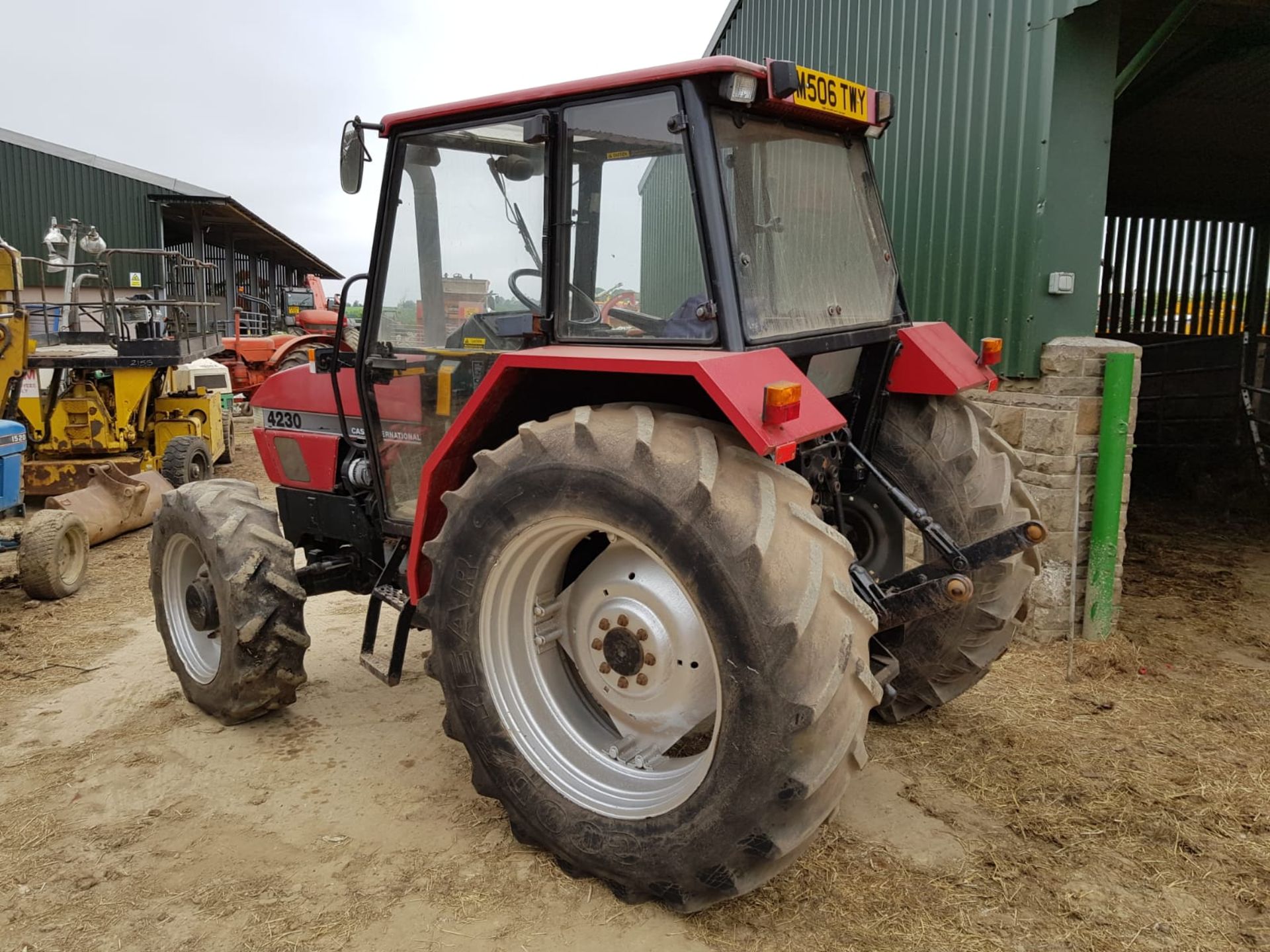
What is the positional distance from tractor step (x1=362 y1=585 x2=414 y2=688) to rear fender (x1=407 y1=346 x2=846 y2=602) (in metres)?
0.30

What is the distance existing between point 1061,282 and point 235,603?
434 cm

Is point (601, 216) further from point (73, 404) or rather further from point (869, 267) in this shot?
point (73, 404)

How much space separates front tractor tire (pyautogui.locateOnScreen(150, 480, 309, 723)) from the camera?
3916 mm

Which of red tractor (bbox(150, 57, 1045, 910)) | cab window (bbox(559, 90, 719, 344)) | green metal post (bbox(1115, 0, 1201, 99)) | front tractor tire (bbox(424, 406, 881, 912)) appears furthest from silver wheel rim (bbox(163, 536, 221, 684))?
green metal post (bbox(1115, 0, 1201, 99))

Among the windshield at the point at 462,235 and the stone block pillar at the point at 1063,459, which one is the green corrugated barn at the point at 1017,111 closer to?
the stone block pillar at the point at 1063,459

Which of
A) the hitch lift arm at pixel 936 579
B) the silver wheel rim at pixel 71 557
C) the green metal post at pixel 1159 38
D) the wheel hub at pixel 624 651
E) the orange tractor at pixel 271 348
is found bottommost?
the silver wheel rim at pixel 71 557

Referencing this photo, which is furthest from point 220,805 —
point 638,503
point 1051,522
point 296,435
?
point 1051,522

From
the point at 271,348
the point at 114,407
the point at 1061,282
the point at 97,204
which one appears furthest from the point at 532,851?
the point at 97,204

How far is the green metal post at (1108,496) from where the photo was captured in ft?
16.6

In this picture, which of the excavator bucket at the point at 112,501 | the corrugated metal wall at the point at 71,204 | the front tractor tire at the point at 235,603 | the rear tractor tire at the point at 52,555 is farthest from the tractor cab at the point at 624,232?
the corrugated metal wall at the point at 71,204

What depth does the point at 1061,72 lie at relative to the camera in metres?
5.00

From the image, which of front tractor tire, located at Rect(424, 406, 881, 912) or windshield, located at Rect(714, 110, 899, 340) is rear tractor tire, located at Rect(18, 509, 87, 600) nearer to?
front tractor tire, located at Rect(424, 406, 881, 912)

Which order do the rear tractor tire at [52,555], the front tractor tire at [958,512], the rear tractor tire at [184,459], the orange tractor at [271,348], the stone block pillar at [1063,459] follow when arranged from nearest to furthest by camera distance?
the front tractor tire at [958,512] < the stone block pillar at [1063,459] < the rear tractor tire at [52,555] < the rear tractor tire at [184,459] < the orange tractor at [271,348]

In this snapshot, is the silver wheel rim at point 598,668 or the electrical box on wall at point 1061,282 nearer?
the silver wheel rim at point 598,668
